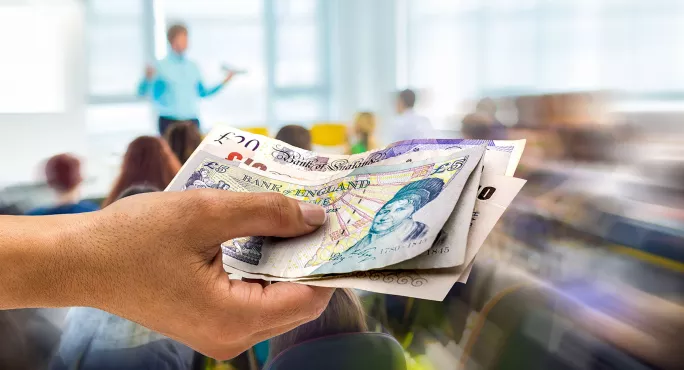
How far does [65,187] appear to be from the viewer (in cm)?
136

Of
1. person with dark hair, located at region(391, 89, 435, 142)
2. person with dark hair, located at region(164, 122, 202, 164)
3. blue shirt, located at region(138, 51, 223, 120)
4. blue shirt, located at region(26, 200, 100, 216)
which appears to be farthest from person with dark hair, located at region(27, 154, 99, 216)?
person with dark hair, located at region(391, 89, 435, 142)

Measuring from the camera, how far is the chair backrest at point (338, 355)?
830mm

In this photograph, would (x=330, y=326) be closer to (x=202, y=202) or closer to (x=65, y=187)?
(x=202, y=202)

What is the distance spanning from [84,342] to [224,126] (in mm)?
448

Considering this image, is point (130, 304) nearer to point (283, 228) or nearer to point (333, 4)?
point (283, 228)

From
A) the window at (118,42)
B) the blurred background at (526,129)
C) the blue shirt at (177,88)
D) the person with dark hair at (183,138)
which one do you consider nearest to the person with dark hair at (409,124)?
the blurred background at (526,129)

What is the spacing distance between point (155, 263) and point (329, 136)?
1383 millimetres

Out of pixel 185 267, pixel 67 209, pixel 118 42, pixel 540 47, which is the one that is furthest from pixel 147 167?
pixel 118 42

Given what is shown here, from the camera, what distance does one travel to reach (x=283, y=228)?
56 centimetres

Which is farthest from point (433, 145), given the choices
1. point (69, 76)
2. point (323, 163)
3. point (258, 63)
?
point (258, 63)

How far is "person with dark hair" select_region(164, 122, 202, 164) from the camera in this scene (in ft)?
4.43

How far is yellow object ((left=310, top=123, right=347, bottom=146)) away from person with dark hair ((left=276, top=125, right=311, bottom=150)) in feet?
0.67

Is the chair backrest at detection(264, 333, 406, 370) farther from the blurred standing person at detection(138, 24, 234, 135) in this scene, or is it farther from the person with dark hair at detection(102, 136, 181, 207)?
the blurred standing person at detection(138, 24, 234, 135)

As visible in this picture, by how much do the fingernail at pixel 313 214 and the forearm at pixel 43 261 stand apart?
0.20 meters
